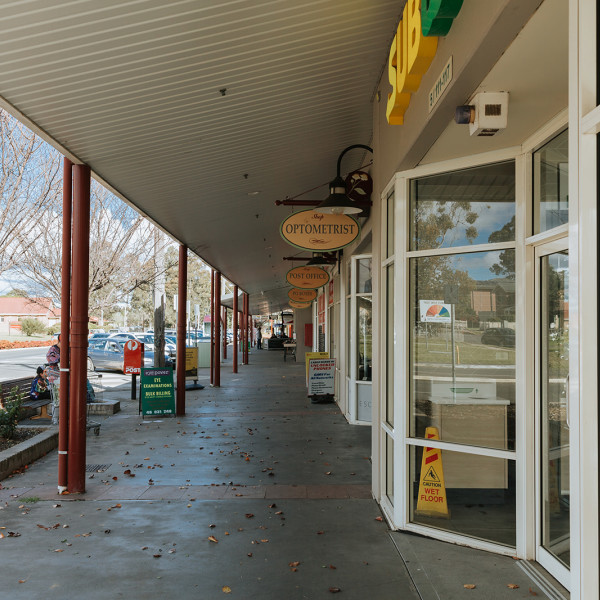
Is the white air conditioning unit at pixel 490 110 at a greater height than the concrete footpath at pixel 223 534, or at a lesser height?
greater

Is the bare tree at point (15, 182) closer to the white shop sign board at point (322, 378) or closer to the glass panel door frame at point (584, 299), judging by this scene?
the white shop sign board at point (322, 378)

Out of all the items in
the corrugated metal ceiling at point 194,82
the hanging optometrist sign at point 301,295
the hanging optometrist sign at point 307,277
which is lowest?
the hanging optometrist sign at point 301,295

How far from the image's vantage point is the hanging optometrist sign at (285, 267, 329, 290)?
47.2ft

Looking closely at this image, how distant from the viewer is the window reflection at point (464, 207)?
16.3 ft

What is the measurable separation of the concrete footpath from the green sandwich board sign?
2.51 m

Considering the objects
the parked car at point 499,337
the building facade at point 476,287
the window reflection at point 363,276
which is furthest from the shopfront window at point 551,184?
the window reflection at point 363,276

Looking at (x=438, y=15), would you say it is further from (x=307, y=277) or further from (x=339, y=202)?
(x=307, y=277)

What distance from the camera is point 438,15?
3209 millimetres

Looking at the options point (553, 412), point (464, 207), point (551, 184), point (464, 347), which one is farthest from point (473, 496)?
point (551, 184)

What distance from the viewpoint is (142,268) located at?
21.0 meters

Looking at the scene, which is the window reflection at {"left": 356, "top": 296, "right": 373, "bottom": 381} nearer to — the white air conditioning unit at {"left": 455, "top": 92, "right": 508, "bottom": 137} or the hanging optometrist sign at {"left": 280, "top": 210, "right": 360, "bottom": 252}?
the hanging optometrist sign at {"left": 280, "top": 210, "right": 360, "bottom": 252}

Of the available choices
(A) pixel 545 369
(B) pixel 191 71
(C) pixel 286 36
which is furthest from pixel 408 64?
(A) pixel 545 369

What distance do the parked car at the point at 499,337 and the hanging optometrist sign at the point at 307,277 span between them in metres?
9.42

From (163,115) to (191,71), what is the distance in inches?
35.6
